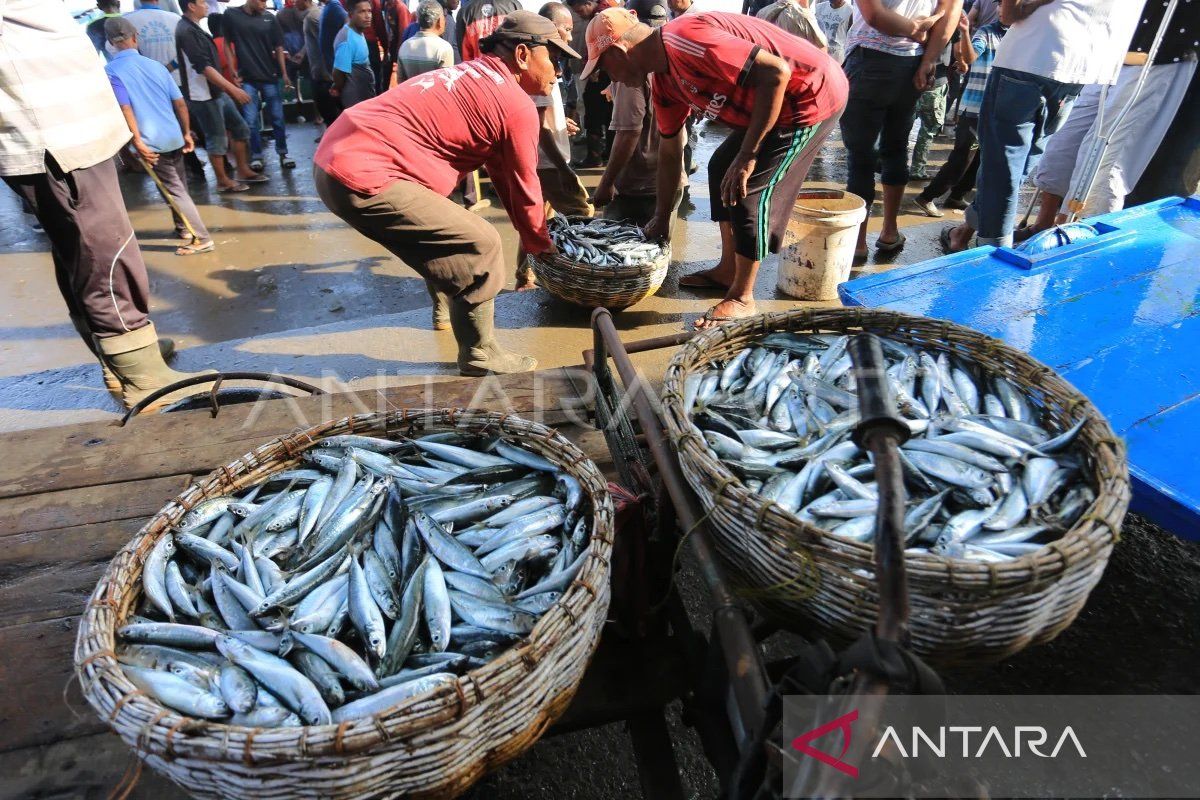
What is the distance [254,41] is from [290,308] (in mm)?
5509

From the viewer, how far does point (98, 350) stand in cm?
374

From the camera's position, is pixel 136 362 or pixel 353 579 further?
pixel 136 362

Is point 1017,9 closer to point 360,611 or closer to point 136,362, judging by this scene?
point 360,611

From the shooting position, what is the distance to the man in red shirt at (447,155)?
3.39 m

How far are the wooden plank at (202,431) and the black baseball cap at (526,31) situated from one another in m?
1.79

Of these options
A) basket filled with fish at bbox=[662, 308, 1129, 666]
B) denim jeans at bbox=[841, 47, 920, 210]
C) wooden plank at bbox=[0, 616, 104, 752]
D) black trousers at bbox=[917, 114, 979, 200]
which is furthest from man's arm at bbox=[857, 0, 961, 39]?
wooden plank at bbox=[0, 616, 104, 752]

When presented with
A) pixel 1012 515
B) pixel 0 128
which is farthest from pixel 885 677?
pixel 0 128

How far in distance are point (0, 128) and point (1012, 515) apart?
4289 mm

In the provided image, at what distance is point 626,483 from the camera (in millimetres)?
2430

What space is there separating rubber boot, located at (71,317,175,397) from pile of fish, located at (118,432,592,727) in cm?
245

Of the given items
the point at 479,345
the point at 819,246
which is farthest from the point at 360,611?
the point at 819,246

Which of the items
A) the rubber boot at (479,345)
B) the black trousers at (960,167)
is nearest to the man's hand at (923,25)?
the black trousers at (960,167)

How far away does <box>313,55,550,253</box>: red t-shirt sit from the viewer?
11.0ft

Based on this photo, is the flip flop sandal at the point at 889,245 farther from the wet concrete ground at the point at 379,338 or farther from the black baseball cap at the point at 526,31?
the black baseball cap at the point at 526,31
